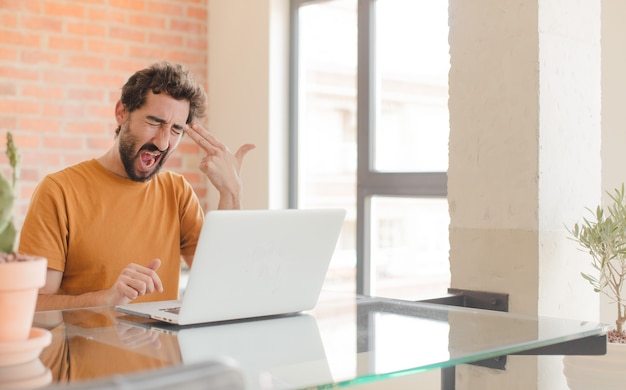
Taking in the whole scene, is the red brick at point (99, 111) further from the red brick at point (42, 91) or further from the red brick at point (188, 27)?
the red brick at point (188, 27)

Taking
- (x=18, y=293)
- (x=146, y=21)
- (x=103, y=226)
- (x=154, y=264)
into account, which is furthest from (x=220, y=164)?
(x=146, y=21)

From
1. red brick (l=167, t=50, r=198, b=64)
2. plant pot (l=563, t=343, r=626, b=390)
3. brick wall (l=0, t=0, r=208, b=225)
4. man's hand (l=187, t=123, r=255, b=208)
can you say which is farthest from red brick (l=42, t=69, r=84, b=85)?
plant pot (l=563, t=343, r=626, b=390)

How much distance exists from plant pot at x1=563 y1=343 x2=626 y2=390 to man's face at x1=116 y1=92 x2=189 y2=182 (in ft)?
4.44

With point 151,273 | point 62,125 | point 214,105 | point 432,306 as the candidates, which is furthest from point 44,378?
point 214,105

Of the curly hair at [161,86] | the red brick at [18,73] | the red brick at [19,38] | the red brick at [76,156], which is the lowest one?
the red brick at [76,156]

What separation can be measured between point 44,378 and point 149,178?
1604 mm

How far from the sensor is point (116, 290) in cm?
185

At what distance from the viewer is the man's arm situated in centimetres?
177

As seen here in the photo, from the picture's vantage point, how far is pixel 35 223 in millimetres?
2406

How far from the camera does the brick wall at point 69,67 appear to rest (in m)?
3.60

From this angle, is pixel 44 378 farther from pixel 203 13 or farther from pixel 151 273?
pixel 203 13

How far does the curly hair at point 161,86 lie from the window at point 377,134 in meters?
1.16

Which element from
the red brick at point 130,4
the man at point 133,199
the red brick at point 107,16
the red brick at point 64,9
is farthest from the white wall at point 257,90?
the man at point 133,199

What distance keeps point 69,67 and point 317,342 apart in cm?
270
